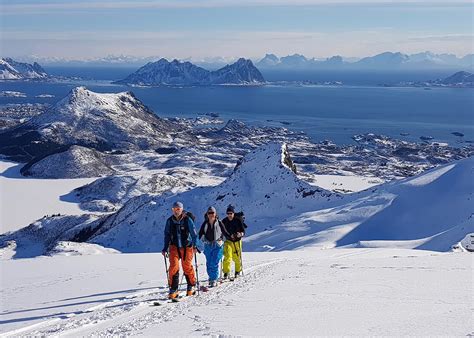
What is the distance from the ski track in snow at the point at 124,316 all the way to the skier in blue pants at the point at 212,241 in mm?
517

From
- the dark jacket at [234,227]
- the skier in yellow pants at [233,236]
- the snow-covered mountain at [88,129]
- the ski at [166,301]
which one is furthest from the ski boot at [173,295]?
the snow-covered mountain at [88,129]

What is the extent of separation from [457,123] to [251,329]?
582 ft

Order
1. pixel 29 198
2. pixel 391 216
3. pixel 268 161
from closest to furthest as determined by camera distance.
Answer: pixel 391 216
pixel 268 161
pixel 29 198

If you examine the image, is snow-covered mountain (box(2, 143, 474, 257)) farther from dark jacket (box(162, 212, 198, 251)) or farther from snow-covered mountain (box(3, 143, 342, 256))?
dark jacket (box(162, 212, 198, 251))

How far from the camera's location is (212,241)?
1394 centimetres

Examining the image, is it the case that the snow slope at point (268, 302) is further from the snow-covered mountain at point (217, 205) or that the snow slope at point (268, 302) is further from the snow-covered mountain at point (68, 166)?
the snow-covered mountain at point (68, 166)

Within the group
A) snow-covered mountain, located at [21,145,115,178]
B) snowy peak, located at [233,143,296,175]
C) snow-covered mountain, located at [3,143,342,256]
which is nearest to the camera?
snow-covered mountain, located at [3,143,342,256]

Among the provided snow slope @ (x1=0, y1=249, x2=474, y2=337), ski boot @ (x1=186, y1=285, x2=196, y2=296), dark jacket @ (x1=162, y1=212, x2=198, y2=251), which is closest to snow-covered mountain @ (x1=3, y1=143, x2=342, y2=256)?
snow slope @ (x1=0, y1=249, x2=474, y2=337)

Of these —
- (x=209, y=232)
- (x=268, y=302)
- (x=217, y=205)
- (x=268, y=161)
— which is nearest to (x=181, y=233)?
(x=209, y=232)

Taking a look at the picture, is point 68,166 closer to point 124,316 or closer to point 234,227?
point 234,227

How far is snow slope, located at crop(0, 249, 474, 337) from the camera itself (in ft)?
30.9

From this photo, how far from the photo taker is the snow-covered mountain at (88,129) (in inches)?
4246

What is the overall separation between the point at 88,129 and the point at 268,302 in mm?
108076

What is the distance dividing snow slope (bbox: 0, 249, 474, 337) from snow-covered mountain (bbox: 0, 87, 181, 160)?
93.1 metres
